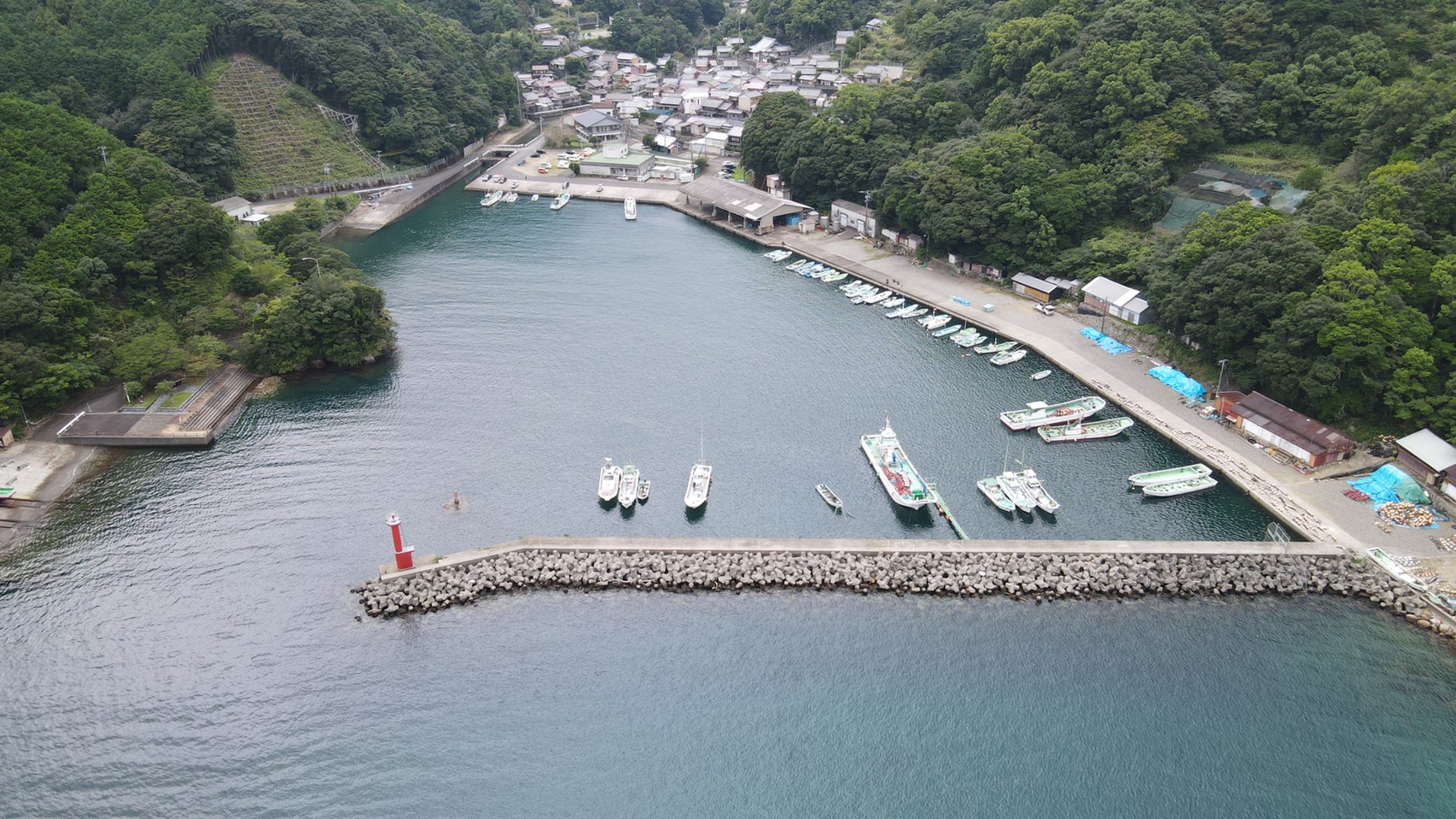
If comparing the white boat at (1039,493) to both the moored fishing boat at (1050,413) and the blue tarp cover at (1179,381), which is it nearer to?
the moored fishing boat at (1050,413)

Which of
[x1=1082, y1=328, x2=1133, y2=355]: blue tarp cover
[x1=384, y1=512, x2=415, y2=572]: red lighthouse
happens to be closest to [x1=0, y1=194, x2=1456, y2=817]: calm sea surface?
[x1=384, y1=512, x2=415, y2=572]: red lighthouse

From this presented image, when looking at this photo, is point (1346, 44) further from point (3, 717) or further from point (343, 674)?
point (3, 717)

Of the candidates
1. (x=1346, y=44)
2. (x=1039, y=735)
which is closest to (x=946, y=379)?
(x=1039, y=735)

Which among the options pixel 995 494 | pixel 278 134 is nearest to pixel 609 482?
pixel 995 494

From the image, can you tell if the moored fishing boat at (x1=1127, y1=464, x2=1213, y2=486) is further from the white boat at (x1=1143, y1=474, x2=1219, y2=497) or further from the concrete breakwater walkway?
the concrete breakwater walkway

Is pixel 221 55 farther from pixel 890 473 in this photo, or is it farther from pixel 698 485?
pixel 890 473

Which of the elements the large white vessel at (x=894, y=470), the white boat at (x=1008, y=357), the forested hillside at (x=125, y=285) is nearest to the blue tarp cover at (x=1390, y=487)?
the white boat at (x=1008, y=357)

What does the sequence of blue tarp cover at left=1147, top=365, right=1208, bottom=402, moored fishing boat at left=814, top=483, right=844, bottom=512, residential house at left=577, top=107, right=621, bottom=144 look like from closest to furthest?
1. moored fishing boat at left=814, top=483, right=844, bottom=512
2. blue tarp cover at left=1147, top=365, right=1208, bottom=402
3. residential house at left=577, top=107, right=621, bottom=144
